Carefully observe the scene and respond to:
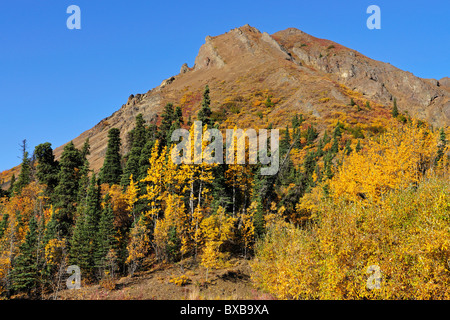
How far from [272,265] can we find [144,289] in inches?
463

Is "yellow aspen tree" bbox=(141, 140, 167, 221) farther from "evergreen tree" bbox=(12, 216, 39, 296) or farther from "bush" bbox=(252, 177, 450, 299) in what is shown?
"bush" bbox=(252, 177, 450, 299)

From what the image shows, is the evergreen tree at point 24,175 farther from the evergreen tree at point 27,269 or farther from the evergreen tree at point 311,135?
the evergreen tree at point 311,135

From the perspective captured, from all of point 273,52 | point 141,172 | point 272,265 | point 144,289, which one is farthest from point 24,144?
point 273,52

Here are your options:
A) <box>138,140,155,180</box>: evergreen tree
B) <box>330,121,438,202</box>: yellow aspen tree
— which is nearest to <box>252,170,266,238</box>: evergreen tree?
<box>330,121,438,202</box>: yellow aspen tree

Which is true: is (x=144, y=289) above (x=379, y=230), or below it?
below

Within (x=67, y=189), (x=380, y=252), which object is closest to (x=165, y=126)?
(x=67, y=189)

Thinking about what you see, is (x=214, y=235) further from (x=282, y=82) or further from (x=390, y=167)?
(x=282, y=82)

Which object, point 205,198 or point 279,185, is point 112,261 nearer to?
point 205,198

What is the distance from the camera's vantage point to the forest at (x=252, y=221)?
15414mm

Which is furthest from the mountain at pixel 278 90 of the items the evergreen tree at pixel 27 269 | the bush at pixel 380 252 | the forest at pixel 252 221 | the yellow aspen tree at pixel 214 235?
the bush at pixel 380 252

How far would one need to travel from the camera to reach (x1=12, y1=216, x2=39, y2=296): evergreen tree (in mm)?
33000

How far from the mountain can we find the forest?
35453 millimetres

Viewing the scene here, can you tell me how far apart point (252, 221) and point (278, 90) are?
103818 mm
